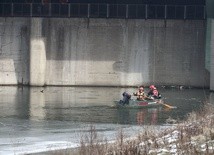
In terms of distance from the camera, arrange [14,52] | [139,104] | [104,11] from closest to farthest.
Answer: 1. [139,104]
2. [14,52]
3. [104,11]

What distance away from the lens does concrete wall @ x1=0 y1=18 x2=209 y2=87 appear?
190 ft

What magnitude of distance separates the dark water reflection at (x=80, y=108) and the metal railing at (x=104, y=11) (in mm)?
11414

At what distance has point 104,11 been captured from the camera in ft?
195

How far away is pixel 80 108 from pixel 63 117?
A: 220 inches

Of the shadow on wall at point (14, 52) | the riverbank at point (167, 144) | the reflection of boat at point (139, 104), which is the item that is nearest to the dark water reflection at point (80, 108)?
the reflection of boat at point (139, 104)

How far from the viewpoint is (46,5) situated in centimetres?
5997

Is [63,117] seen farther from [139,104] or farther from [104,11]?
[104,11]

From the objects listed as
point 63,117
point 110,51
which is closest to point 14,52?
point 110,51

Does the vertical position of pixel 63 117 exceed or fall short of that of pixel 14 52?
A: it falls short

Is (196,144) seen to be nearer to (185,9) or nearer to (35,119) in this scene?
(35,119)

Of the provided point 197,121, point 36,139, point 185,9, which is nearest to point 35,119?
point 36,139

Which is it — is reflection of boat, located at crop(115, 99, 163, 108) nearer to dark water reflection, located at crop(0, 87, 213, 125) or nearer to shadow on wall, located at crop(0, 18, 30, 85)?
dark water reflection, located at crop(0, 87, 213, 125)

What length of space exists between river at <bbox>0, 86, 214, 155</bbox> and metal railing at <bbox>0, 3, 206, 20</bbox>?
33.1 feet

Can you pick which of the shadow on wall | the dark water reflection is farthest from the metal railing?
the dark water reflection
